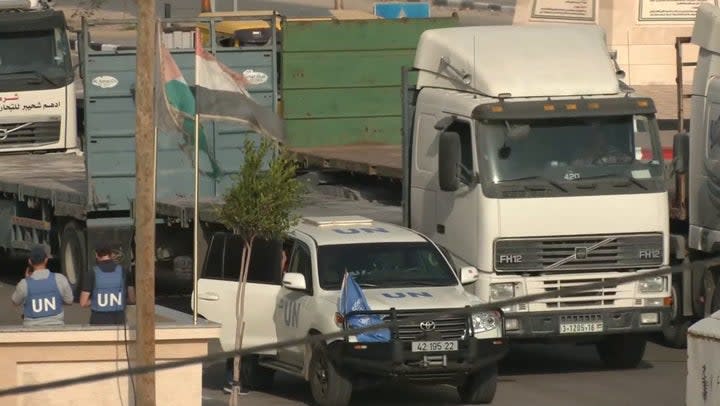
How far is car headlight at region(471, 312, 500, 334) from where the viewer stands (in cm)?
1477

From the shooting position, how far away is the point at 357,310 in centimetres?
1443

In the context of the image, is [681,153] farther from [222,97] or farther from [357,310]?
[222,97]

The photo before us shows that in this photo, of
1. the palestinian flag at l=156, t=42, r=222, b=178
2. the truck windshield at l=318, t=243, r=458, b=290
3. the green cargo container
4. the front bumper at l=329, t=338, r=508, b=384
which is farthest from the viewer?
the green cargo container

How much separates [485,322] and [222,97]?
3084 mm

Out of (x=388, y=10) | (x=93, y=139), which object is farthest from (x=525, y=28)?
(x=388, y=10)

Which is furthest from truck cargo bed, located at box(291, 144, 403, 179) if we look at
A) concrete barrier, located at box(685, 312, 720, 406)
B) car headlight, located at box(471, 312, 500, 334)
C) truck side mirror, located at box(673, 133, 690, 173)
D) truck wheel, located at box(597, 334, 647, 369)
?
concrete barrier, located at box(685, 312, 720, 406)

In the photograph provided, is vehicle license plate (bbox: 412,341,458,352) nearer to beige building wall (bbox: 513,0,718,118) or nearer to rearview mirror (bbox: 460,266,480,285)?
rearview mirror (bbox: 460,266,480,285)

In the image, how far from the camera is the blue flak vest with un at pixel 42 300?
46.3ft

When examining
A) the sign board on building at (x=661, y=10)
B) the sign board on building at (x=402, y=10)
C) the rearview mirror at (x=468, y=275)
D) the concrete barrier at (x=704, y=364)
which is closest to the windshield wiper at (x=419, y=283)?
the rearview mirror at (x=468, y=275)

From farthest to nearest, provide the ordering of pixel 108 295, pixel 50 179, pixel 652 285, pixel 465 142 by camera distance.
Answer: pixel 50 179
pixel 465 142
pixel 652 285
pixel 108 295

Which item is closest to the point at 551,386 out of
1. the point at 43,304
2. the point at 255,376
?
the point at 255,376

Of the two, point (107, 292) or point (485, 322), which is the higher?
point (107, 292)

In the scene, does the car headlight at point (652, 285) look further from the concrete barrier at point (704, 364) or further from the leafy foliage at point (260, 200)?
the concrete barrier at point (704, 364)

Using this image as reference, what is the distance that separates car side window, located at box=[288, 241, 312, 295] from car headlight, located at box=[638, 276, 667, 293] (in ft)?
11.0
